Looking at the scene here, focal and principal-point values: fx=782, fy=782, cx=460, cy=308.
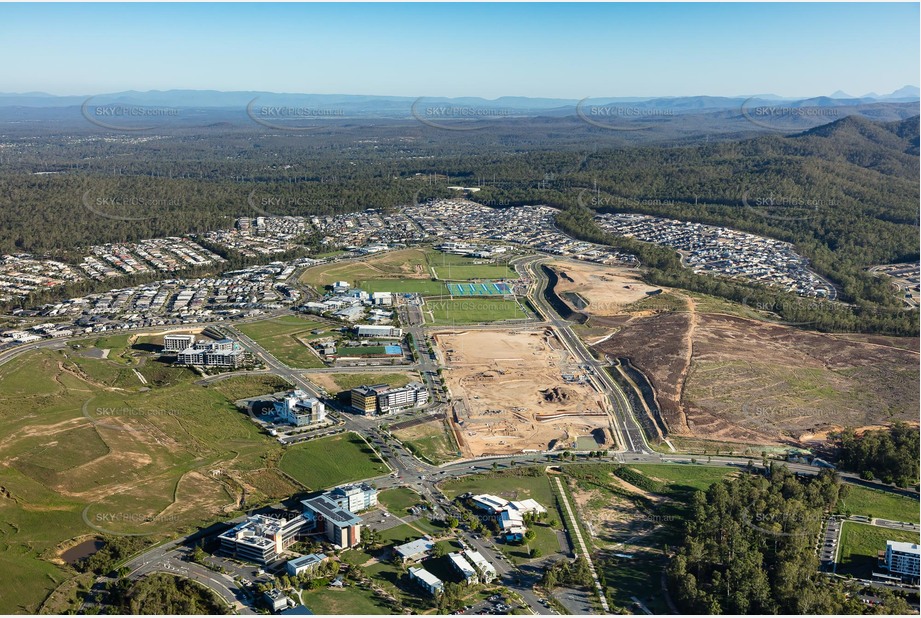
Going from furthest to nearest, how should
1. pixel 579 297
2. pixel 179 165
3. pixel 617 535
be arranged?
pixel 179 165
pixel 579 297
pixel 617 535

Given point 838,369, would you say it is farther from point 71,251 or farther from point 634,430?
point 71,251

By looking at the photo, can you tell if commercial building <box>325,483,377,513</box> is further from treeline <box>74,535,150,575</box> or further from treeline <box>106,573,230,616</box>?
treeline <box>74,535,150,575</box>

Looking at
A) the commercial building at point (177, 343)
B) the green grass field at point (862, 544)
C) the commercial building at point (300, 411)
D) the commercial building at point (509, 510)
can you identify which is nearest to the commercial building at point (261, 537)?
the commercial building at point (509, 510)

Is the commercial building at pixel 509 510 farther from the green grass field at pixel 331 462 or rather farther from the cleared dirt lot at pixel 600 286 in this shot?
the cleared dirt lot at pixel 600 286

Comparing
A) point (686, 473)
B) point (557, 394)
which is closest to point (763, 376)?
point (557, 394)

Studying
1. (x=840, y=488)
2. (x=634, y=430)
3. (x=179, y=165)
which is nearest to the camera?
(x=840, y=488)

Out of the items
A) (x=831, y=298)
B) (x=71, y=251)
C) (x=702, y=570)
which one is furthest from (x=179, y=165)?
(x=702, y=570)
